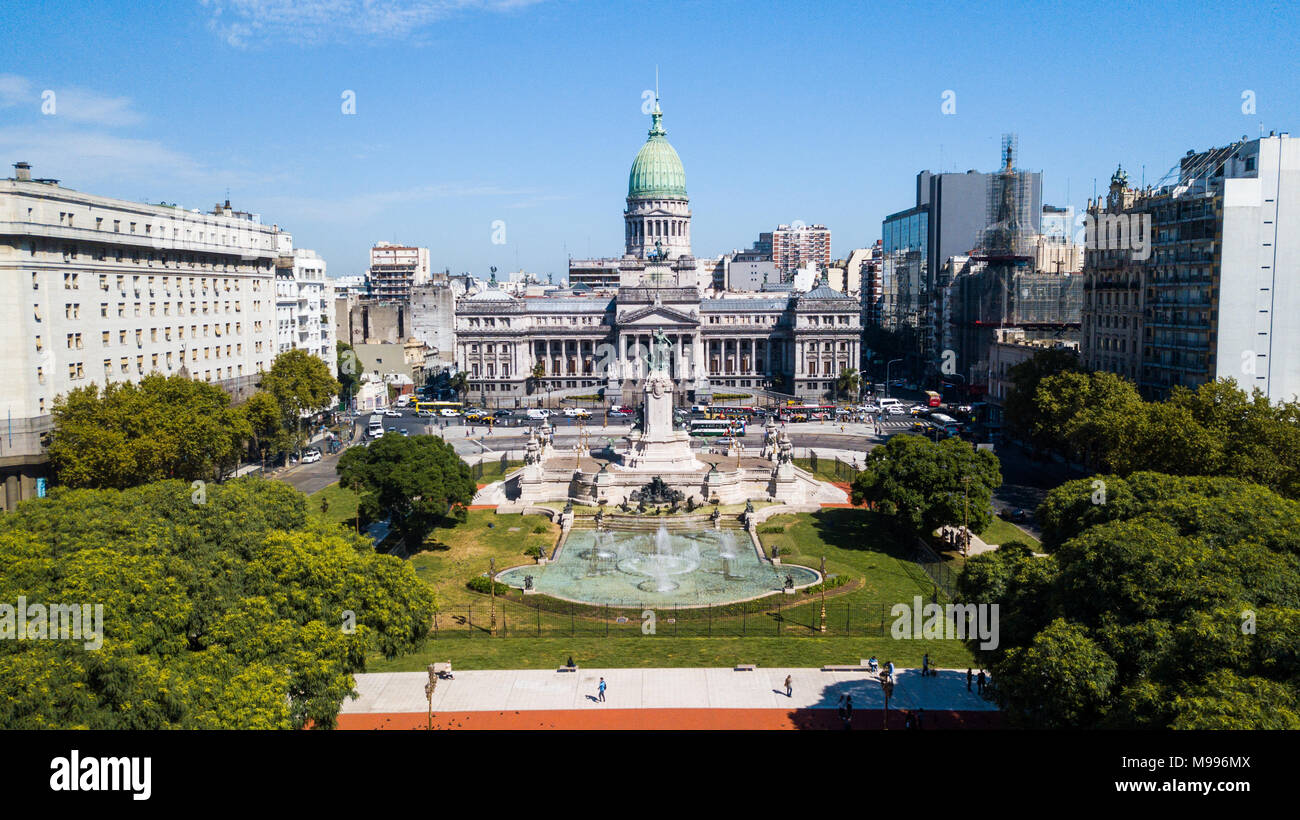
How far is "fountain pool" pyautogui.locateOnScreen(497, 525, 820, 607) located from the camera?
2206 inches

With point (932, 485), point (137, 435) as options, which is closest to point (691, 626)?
point (932, 485)

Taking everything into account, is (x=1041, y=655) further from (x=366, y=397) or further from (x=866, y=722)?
(x=366, y=397)

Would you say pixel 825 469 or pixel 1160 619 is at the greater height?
pixel 1160 619

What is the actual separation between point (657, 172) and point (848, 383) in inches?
2541

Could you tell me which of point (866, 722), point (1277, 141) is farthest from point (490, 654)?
point (1277, 141)

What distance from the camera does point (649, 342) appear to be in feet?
536

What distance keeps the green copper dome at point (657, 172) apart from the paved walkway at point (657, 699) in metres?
155

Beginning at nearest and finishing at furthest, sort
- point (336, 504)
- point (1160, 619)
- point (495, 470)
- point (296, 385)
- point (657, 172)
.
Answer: point (1160, 619) < point (336, 504) < point (495, 470) < point (296, 385) < point (657, 172)

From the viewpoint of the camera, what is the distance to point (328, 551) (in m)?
37.6

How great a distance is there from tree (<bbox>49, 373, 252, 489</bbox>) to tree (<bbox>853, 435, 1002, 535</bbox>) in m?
46.4

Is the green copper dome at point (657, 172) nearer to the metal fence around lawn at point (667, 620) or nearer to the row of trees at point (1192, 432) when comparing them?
the row of trees at point (1192, 432)

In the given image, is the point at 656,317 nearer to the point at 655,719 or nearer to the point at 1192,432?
the point at 1192,432

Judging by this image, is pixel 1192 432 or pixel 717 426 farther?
pixel 717 426
